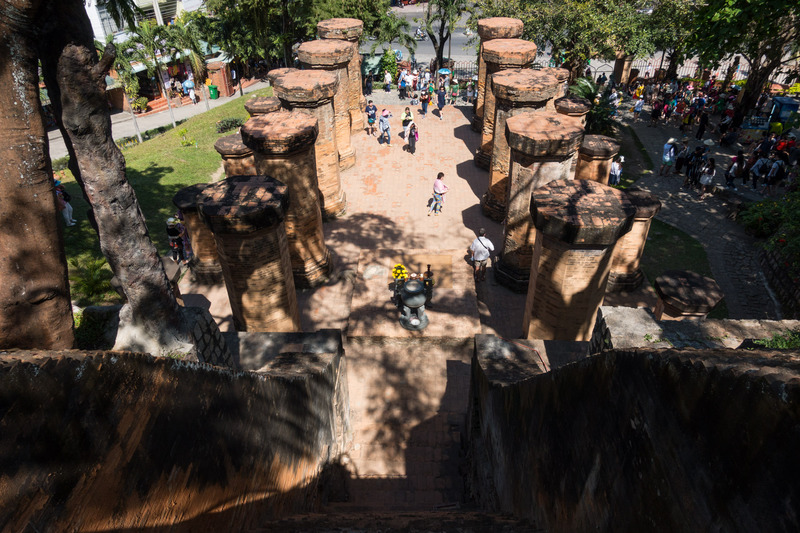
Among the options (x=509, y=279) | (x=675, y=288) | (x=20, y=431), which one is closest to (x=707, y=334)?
(x=675, y=288)

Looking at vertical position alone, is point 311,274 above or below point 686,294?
below

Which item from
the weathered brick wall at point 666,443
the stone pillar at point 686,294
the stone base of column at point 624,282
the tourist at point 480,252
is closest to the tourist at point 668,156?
the stone base of column at point 624,282

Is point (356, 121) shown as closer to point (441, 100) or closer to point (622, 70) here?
point (441, 100)

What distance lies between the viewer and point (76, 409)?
6.58 feet

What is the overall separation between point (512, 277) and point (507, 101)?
3.91m

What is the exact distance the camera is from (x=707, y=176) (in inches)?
554

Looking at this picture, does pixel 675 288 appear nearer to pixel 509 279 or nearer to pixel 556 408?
pixel 509 279

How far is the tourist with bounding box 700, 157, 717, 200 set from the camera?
14005 millimetres

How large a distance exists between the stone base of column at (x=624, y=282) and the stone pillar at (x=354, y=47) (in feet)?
33.9

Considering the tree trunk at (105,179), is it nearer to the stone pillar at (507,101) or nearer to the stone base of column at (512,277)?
the stone base of column at (512,277)

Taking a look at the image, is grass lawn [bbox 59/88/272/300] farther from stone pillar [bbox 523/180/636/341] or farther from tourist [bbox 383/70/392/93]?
stone pillar [bbox 523/180/636/341]

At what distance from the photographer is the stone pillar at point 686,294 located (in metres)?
7.29

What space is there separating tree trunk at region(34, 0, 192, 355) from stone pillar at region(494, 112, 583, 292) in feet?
21.1

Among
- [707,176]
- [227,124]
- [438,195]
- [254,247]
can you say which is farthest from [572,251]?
[227,124]
